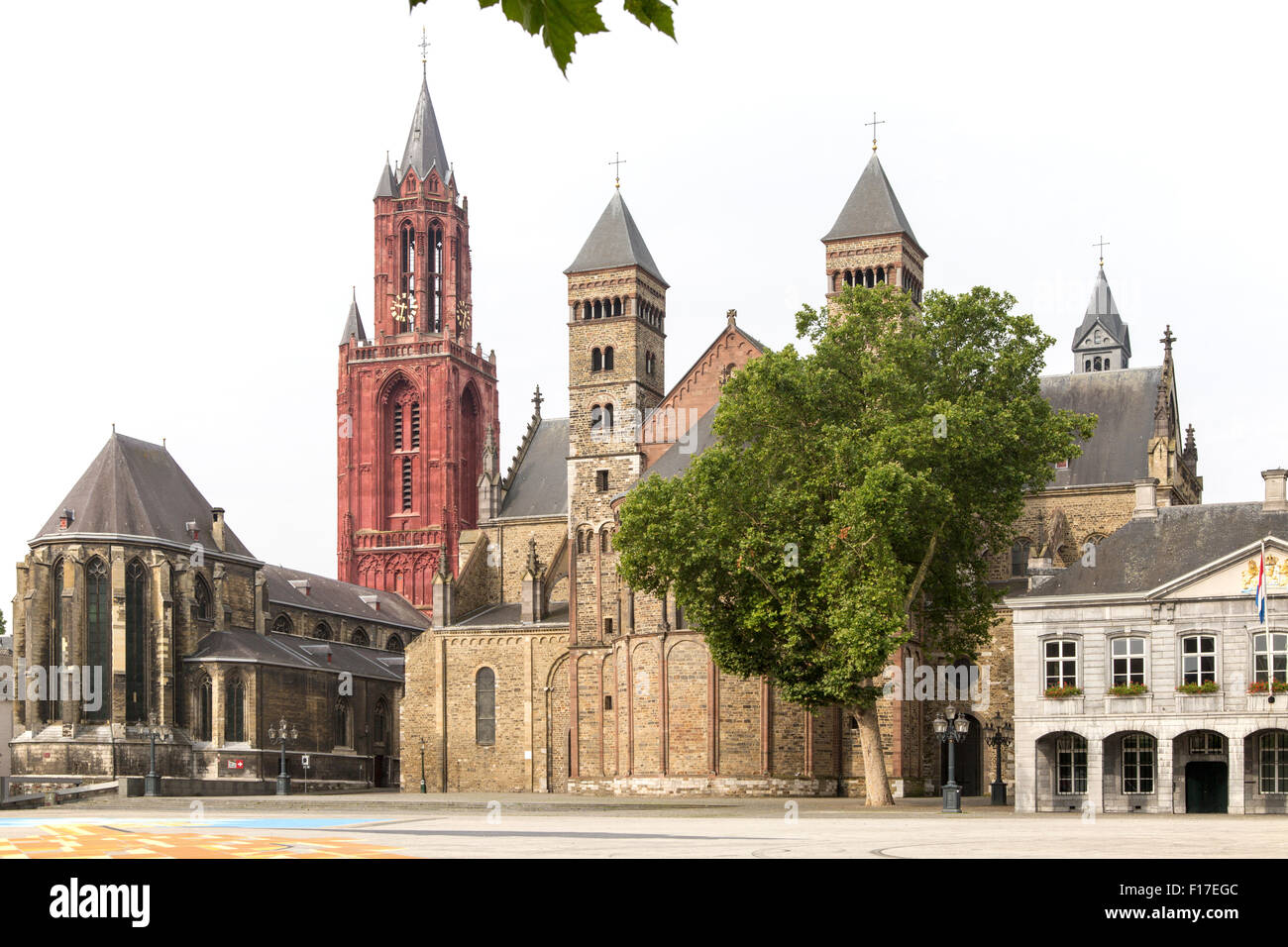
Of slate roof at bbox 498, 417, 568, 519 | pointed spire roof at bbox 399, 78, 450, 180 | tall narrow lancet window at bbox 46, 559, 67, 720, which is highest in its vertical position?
pointed spire roof at bbox 399, 78, 450, 180

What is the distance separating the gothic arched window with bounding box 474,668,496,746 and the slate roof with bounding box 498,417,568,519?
37.4 ft

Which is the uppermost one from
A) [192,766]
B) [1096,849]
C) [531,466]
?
[531,466]

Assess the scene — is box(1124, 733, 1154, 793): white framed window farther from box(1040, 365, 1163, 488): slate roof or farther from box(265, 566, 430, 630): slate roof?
box(265, 566, 430, 630): slate roof

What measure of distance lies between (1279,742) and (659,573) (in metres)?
17.6

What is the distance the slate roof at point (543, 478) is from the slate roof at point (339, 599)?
14.5 m

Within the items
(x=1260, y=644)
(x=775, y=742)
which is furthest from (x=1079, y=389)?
(x=1260, y=644)

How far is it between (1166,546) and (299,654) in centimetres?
4919

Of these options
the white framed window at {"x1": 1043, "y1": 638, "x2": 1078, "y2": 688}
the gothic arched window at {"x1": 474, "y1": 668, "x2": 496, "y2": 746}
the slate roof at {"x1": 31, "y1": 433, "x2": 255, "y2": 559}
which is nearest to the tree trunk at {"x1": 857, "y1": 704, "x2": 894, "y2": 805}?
the white framed window at {"x1": 1043, "y1": 638, "x2": 1078, "y2": 688}

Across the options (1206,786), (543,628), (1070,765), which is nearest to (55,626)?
(543,628)

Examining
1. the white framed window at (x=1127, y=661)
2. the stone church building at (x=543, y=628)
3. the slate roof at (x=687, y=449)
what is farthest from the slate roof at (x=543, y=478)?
the white framed window at (x=1127, y=661)

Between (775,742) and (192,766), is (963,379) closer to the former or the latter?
(775,742)

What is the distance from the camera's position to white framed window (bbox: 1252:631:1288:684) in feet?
145

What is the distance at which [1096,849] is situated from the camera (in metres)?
20.8

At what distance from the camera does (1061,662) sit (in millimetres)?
47125
